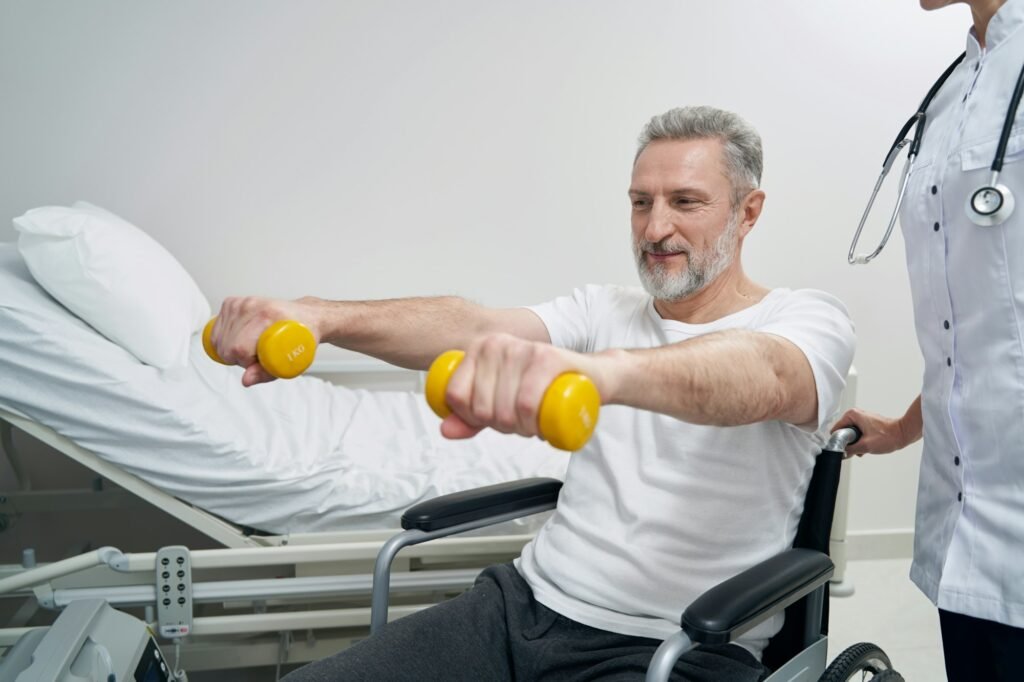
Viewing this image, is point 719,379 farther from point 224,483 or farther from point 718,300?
point 224,483

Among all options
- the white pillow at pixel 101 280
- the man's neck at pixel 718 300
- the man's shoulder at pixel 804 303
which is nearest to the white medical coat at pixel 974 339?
the man's shoulder at pixel 804 303

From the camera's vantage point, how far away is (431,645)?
49.0 inches

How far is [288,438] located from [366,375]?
830 millimetres

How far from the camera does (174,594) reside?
162 cm

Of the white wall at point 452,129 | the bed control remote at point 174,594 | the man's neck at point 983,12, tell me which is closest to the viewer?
the man's neck at point 983,12

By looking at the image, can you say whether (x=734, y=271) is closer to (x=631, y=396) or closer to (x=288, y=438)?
(x=631, y=396)

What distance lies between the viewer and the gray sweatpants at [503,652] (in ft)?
3.84

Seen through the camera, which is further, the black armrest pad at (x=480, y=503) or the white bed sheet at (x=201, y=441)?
the white bed sheet at (x=201, y=441)

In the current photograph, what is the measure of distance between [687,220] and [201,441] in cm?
103

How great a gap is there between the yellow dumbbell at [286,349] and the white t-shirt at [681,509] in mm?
531

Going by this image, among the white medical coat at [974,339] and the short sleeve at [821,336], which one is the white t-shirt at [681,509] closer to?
the short sleeve at [821,336]

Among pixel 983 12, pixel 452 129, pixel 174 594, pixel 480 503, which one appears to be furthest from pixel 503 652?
Result: pixel 452 129

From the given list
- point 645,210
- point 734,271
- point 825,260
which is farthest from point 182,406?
point 825,260

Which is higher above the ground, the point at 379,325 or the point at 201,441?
the point at 379,325
